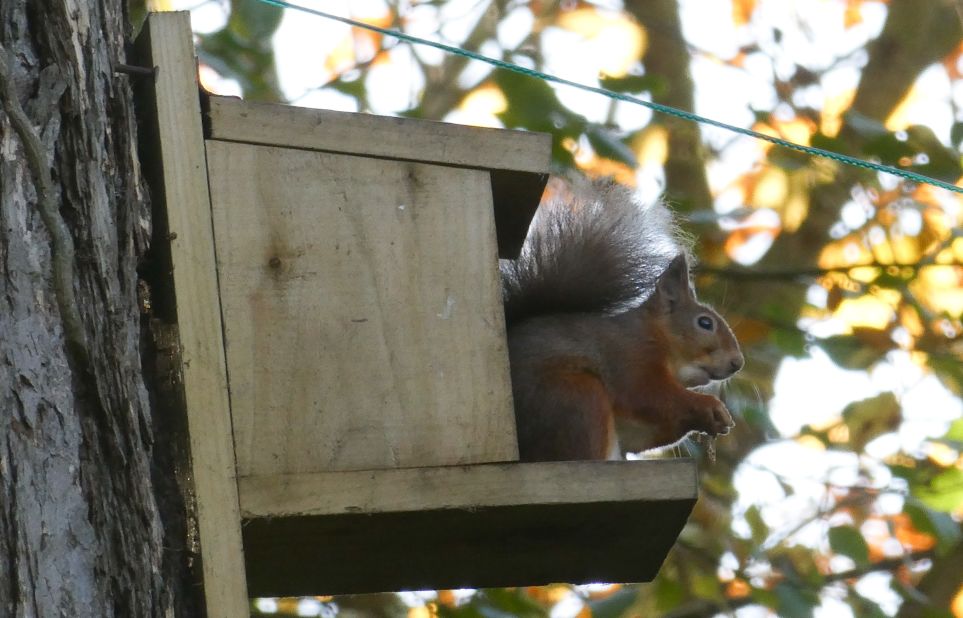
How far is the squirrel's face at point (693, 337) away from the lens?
105 inches

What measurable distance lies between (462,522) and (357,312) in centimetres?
31

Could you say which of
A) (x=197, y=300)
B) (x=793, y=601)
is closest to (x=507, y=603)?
(x=793, y=601)

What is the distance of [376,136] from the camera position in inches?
73.2

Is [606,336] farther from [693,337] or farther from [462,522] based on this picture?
[462,522]

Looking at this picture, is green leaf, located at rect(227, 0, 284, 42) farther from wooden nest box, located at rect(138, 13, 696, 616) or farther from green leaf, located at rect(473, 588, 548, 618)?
green leaf, located at rect(473, 588, 548, 618)

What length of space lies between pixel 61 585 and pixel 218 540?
8.2 inches

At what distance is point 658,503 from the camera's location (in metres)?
1.74

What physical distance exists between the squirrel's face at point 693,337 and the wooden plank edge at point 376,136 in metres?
0.79

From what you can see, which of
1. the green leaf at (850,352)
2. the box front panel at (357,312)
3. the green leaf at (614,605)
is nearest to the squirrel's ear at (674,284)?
the box front panel at (357,312)

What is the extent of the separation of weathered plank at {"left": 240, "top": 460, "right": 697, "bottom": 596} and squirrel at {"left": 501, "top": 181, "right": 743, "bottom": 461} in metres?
0.18

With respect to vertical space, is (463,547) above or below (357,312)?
below

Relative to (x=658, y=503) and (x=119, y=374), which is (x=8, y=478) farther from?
(x=658, y=503)

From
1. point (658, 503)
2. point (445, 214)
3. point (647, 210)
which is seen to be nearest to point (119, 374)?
point (445, 214)

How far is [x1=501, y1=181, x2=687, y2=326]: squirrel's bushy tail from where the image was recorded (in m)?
2.35
